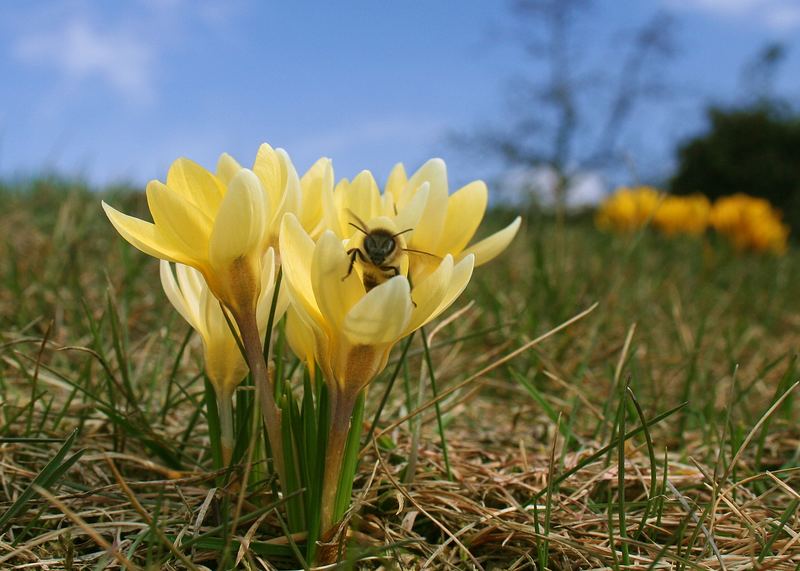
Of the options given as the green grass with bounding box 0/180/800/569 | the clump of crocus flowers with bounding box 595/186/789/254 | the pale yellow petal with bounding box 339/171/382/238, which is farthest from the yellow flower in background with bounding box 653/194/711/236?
the pale yellow petal with bounding box 339/171/382/238

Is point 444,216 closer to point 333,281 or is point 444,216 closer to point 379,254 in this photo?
point 379,254

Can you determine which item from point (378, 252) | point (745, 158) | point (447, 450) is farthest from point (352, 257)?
point (745, 158)

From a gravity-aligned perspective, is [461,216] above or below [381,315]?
above

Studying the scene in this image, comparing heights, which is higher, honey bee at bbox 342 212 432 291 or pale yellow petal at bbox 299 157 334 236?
pale yellow petal at bbox 299 157 334 236

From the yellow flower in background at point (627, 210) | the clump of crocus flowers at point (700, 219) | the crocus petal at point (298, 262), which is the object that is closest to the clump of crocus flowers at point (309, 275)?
the crocus petal at point (298, 262)

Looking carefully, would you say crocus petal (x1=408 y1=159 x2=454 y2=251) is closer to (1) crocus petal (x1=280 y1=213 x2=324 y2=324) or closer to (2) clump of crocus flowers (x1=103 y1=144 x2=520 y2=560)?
(2) clump of crocus flowers (x1=103 y1=144 x2=520 y2=560)
